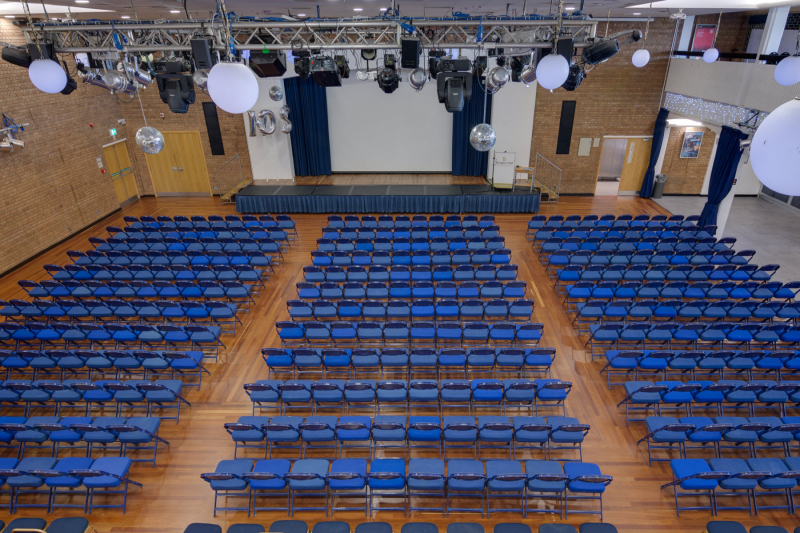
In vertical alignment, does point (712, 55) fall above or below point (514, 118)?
above

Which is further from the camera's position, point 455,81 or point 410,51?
point 455,81

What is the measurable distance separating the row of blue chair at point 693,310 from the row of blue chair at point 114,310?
6.93 meters

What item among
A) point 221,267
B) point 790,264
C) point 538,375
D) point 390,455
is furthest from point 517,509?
point 790,264

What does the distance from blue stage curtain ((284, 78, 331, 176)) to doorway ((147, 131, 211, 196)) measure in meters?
3.29

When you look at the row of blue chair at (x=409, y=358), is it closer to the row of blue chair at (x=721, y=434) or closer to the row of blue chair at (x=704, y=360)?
the row of blue chair at (x=704, y=360)

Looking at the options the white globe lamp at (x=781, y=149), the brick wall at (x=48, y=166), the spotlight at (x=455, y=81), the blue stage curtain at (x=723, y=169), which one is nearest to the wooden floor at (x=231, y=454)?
the brick wall at (x=48, y=166)

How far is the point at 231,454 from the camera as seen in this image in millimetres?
5980

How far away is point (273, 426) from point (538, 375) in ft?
13.9

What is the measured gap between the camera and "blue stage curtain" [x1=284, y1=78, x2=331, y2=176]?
15.3m

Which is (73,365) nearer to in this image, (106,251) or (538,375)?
(106,251)

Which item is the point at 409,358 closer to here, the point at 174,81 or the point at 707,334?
the point at 707,334

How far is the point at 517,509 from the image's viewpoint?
5242mm

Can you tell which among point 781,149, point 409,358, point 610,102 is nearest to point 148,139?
point 409,358

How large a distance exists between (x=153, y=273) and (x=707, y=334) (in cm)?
1072
